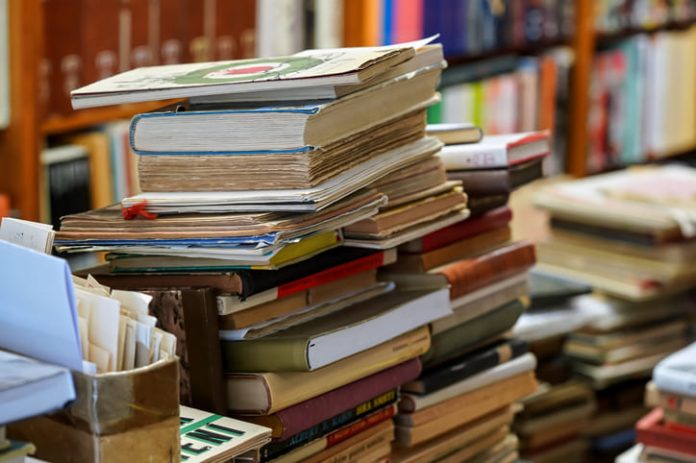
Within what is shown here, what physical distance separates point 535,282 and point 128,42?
2.90 ft

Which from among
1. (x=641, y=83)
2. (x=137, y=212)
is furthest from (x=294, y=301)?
(x=641, y=83)

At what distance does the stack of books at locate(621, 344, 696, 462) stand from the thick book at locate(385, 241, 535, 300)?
23 centimetres

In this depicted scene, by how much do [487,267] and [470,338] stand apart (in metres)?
0.08

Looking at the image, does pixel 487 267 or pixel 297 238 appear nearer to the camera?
pixel 297 238

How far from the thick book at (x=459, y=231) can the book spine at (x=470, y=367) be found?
14 centimetres

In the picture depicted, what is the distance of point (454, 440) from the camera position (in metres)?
1.24

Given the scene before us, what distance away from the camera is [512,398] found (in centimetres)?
133

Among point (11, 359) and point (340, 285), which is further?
point (340, 285)

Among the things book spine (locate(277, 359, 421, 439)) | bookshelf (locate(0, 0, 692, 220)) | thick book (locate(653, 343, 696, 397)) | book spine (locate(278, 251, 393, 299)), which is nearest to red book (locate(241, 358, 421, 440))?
book spine (locate(277, 359, 421, 439))

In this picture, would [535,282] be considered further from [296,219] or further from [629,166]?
[629,166]

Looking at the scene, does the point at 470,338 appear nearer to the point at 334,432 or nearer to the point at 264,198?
the point at 334,432

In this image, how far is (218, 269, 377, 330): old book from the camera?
3.23ft

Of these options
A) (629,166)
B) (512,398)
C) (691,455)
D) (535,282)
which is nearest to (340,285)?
(512,398)

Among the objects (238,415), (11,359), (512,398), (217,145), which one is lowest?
(512,398)
